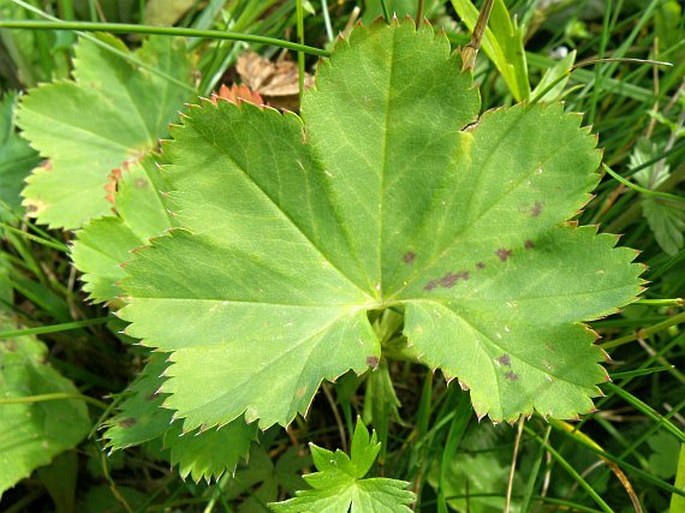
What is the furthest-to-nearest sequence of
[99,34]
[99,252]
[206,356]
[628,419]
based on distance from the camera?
[99,34] < [628,419] < [99,252] < [206,356]

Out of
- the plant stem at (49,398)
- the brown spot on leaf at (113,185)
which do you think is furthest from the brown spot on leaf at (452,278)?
the plant stem at (49,398)

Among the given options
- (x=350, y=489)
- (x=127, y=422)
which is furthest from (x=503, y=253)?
(x=127, y=422)

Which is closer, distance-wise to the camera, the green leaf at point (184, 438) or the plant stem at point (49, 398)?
the green leaf at point (184, 438)

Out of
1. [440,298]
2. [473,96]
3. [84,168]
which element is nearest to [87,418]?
[84,168]

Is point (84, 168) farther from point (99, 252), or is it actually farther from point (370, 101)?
point (370, 101)

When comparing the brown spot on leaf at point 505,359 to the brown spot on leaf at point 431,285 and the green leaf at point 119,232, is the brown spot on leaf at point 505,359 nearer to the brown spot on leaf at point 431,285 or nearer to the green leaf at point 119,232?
the brown spot on leaf at point 431,285

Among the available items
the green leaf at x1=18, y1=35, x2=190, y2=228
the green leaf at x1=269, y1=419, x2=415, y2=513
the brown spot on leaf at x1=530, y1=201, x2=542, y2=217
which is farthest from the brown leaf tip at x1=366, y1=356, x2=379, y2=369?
the green leaf at x1=18, y1=35, x2=190, y2=228

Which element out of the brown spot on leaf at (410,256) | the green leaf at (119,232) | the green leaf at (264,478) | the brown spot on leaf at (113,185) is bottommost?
the green leaf at (264,478)
